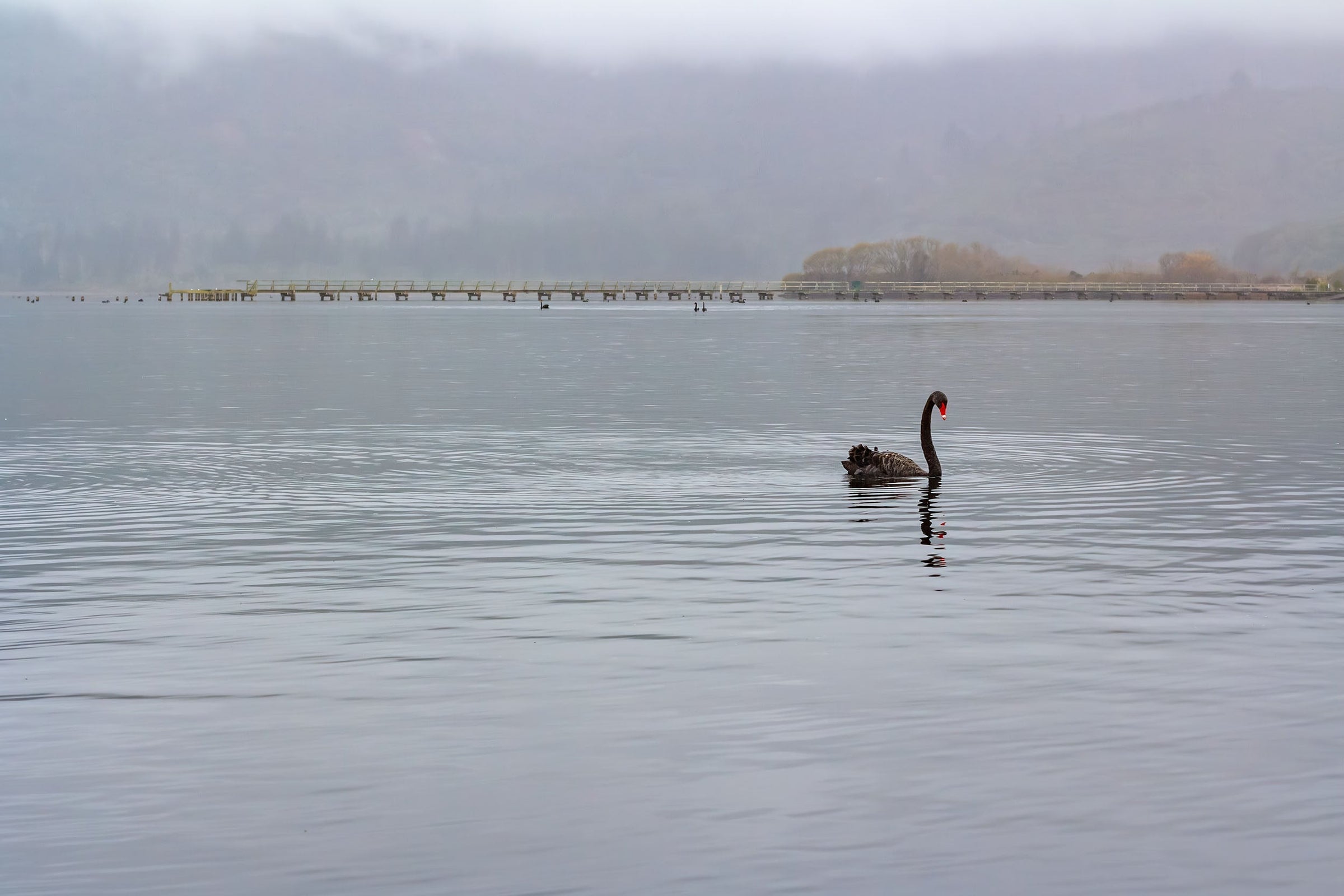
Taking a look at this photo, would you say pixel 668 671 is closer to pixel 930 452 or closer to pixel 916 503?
pixel 916 503

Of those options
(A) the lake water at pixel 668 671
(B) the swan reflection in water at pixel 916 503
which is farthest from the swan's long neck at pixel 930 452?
(A) the lake water at pixel 668 671

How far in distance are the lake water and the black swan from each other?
78 cm

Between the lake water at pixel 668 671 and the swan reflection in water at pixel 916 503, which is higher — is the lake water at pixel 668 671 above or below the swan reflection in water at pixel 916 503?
above

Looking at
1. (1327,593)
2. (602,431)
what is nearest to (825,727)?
(1327,593)

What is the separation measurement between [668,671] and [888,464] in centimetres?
1894

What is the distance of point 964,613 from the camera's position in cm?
2081

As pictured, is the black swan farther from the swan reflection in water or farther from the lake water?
the lake water

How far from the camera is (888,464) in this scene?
3578 cm

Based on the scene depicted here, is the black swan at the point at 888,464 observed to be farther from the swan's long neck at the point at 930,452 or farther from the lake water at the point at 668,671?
the lake water at the point at 668,671

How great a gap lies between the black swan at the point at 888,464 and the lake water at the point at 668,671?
2.56 feet

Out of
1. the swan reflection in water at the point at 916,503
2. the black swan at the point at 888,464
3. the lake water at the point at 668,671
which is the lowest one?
the swan reflection in water at the point at 916,503

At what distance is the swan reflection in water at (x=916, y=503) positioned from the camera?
26672 mm

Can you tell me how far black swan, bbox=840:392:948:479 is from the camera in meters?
35.7

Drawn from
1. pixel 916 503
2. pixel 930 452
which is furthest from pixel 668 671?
pixel 930 452
